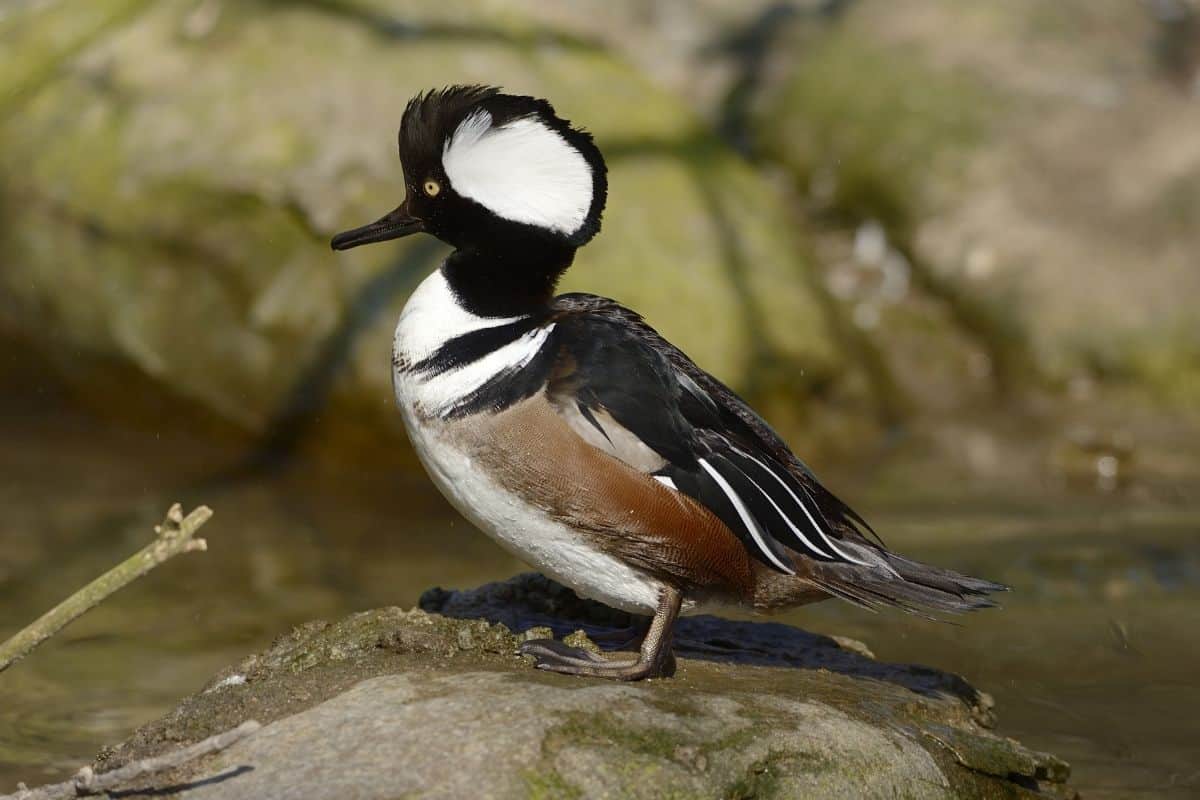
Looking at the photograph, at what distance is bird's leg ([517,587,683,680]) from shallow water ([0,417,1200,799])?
1.50m

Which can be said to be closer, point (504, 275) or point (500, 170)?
point (500, 170)

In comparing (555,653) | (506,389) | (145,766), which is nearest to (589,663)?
(555,653)

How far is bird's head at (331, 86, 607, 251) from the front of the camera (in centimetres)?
380

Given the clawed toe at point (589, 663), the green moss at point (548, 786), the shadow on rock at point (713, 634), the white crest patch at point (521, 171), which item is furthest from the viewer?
the shadow on rock at point (713, 634)

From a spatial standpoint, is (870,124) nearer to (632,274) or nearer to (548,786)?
(632,274)

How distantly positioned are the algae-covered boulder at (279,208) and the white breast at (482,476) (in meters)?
3.34

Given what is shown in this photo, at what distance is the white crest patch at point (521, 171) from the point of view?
3.80 meters

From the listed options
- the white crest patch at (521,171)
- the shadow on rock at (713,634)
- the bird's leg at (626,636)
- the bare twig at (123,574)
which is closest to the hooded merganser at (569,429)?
the white crest patch at (521,171)

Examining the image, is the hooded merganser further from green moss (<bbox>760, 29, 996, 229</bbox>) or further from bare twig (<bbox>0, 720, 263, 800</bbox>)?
green moss (<bbox>760, 29, 996, 229</bbox>)

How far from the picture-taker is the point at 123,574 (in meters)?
3.04

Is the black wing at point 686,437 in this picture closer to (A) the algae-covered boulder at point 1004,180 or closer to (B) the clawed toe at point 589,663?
(B) the clawed toe at point 589,663

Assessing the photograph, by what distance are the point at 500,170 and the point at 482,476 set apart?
0.76m

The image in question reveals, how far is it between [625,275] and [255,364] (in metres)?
1.83

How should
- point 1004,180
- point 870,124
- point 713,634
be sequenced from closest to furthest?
point 713,634, point 1004,180, point 870,124
